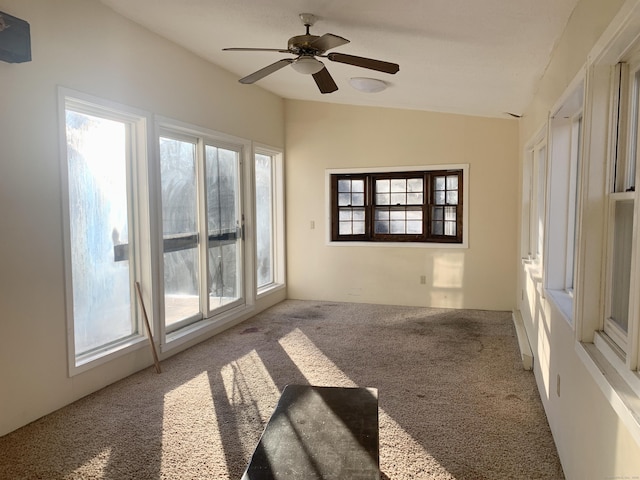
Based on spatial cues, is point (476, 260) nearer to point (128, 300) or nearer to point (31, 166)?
point (128, 300)

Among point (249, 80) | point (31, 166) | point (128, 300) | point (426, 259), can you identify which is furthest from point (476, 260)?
point (31, 166)

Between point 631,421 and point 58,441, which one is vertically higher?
point 631,421

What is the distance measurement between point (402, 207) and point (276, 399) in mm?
3748

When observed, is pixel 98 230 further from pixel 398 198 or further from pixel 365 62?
pixel 398 198

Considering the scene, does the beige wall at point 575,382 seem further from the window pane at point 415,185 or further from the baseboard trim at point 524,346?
the window pane at point 415,185

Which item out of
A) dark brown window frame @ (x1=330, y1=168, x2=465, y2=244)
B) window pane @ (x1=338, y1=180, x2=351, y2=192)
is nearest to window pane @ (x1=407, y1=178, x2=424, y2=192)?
dark brown window frame @ (x1=330, y1=168, x2=465, y2=244)

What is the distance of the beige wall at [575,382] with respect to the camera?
1542 millimetres

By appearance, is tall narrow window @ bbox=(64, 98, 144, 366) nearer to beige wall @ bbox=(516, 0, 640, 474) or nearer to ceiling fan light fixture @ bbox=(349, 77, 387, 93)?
ceiling fan light fixture @ bbox=(349, 77, 387, 93)

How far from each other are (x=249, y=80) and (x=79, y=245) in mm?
1777

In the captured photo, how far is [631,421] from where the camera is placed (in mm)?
1302

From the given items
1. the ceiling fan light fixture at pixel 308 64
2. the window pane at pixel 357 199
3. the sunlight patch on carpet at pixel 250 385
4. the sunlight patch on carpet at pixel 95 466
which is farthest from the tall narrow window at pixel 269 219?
the sunlight patch on carpet at pixel 95 466

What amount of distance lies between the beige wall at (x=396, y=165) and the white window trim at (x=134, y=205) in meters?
2.96

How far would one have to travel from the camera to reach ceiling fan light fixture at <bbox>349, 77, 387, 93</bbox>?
4.50 metres

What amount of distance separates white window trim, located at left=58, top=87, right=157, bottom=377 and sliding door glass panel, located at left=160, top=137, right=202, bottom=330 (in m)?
0.30
